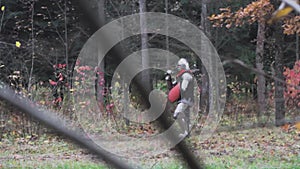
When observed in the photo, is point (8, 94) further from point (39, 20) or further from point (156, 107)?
point (39, 20)

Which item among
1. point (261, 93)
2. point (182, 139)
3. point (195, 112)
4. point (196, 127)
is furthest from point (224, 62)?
point (261, 93)

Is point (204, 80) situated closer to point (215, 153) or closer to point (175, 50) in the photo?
point (175, 50)

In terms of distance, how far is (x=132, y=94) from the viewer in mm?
468

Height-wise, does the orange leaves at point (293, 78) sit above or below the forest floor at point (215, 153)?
above

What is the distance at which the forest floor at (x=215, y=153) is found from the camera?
260 inches

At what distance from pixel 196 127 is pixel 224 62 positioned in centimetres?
1044

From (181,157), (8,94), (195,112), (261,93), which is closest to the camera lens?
(8,94)

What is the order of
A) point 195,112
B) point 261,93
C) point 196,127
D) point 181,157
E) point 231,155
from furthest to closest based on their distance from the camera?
point 261,93 → point 195,112 → point 196,127 → point 231,155 → point 181,157

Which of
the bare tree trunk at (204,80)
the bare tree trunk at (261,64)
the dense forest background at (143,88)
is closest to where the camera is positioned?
the dense forest background at (143,88)

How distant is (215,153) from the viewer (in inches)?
307

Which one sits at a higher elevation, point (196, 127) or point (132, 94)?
point (132, 94)

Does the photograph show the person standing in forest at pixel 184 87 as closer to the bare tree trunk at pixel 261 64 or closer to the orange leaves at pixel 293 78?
the orange leaves at pixel 293 78

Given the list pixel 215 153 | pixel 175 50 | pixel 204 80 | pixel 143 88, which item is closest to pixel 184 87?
pixel 215 153

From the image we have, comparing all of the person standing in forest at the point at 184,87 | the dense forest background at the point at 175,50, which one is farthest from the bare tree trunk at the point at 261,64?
the person standing in forest at the point at 184,87
